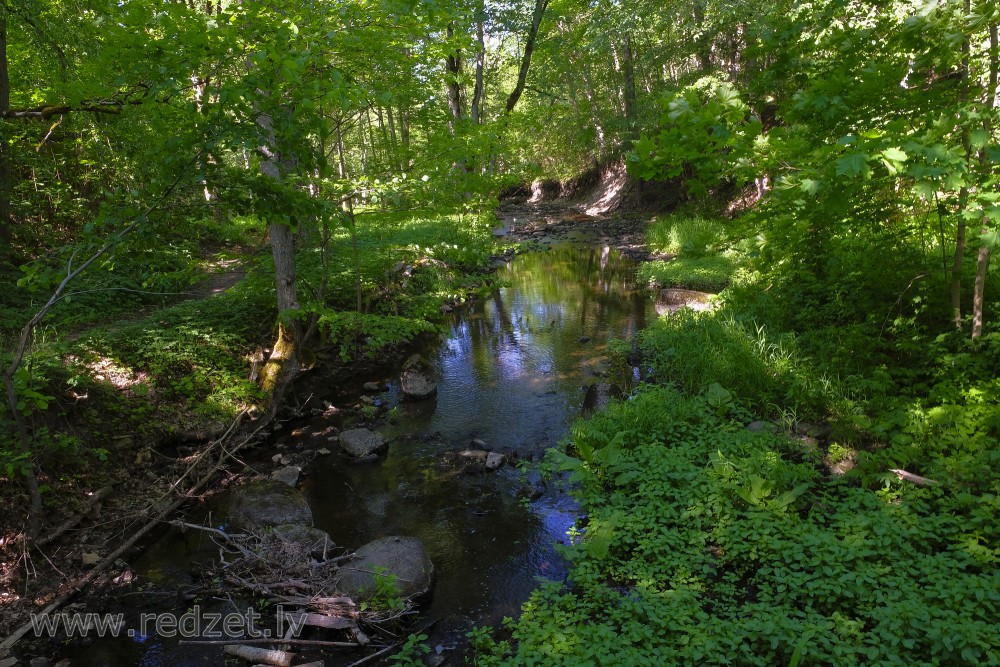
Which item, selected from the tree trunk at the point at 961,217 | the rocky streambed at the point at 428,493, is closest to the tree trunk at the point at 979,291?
the tree trunk at the point at 961,217

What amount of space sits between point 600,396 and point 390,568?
426cm

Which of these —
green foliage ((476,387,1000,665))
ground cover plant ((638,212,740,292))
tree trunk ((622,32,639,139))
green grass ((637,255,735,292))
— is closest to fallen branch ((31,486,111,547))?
green foliage ((476,387,1000,665))

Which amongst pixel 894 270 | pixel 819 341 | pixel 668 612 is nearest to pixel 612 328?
pixel 819 341

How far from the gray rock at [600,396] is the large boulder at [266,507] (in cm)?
400

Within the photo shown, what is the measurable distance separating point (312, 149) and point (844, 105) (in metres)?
4.39

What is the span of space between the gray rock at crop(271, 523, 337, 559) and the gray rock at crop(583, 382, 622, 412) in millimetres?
3903

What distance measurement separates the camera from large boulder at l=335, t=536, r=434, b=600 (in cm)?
472

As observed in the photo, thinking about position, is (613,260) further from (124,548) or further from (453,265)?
(124,548)

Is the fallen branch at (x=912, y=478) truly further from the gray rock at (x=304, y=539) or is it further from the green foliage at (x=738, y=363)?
the gray rock at (x=304, y=539)

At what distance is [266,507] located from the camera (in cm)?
596

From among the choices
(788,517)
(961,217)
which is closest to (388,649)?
(788,517)

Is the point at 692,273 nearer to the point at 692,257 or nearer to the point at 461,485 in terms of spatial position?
the point at 692,257

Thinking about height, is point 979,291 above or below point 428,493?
above

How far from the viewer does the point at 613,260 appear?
1873cm
